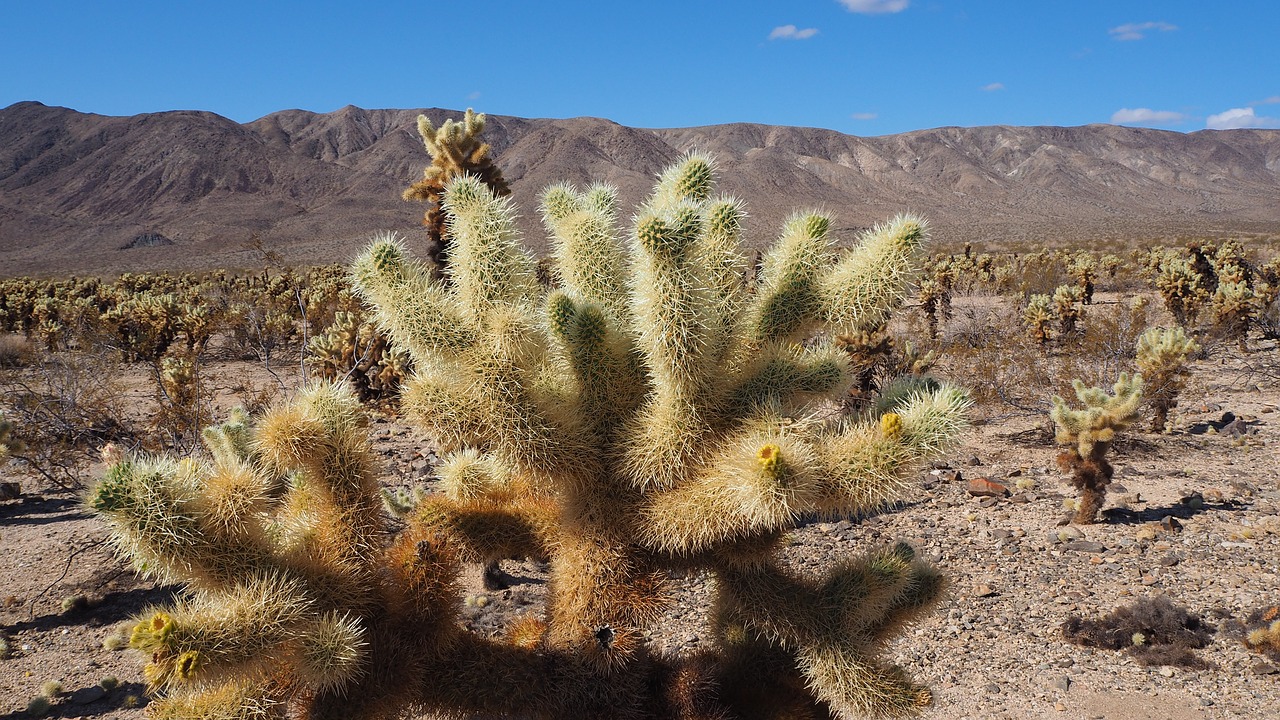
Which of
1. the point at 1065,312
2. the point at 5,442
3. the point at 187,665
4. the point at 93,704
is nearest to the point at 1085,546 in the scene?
the point at 187,665

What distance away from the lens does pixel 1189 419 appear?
8.06 m

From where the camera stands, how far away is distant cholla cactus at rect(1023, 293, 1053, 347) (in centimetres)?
1212

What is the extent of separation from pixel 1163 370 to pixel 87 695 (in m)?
9.32

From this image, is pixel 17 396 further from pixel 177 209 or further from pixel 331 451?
pixel 177 209

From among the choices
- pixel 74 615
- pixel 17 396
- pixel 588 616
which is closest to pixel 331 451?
pixel 588 616

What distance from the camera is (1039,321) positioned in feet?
40.3

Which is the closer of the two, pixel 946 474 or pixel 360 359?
pixel 946 474

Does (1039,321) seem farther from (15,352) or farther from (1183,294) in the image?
(15,352)

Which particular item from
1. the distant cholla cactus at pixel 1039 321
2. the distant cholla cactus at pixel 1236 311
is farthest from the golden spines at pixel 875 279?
the distant cholla cactus at pixel 1236 311

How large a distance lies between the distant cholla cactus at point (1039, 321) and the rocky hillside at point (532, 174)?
50024 mm

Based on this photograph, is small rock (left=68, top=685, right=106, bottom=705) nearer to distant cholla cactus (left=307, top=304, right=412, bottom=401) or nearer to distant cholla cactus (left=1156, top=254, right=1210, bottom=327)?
distant cholla cactus (left=307, top=304, right=412, bottom=401)

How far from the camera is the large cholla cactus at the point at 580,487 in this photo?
6.40 ft

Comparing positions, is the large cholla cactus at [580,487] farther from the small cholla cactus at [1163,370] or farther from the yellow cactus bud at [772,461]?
the small cholla cactus at [1163,370]

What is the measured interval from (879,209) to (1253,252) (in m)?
60.4
